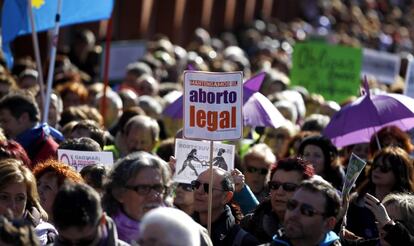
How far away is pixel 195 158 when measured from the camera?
31.1 ft

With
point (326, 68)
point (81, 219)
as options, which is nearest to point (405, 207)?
point (81, 219)

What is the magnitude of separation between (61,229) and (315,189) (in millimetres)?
1507

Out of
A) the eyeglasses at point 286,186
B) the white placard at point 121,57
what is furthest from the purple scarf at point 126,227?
the white placard at point 121,57

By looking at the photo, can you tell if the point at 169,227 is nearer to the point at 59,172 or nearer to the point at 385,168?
the point at 59,172

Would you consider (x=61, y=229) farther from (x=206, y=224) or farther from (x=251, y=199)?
(x=251, y=199)

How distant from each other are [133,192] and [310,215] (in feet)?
2.99

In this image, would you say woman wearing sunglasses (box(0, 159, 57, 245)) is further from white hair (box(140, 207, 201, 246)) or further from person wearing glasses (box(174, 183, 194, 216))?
white hair (box(140, 207, 201, 246))

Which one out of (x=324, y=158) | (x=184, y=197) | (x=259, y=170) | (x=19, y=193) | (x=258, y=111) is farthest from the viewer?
(x=258, y=111)

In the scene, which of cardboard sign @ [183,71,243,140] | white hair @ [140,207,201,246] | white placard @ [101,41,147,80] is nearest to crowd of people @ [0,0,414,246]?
white hair @ [140,207,201,246]

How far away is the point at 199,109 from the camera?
909cm

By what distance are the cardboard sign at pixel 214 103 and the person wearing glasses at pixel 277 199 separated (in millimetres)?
588

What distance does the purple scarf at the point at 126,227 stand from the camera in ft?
22.9

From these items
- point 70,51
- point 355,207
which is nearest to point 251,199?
point 355,207

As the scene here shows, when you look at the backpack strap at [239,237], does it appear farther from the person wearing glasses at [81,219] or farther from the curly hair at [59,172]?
the person wearing glasses at [81,219]
